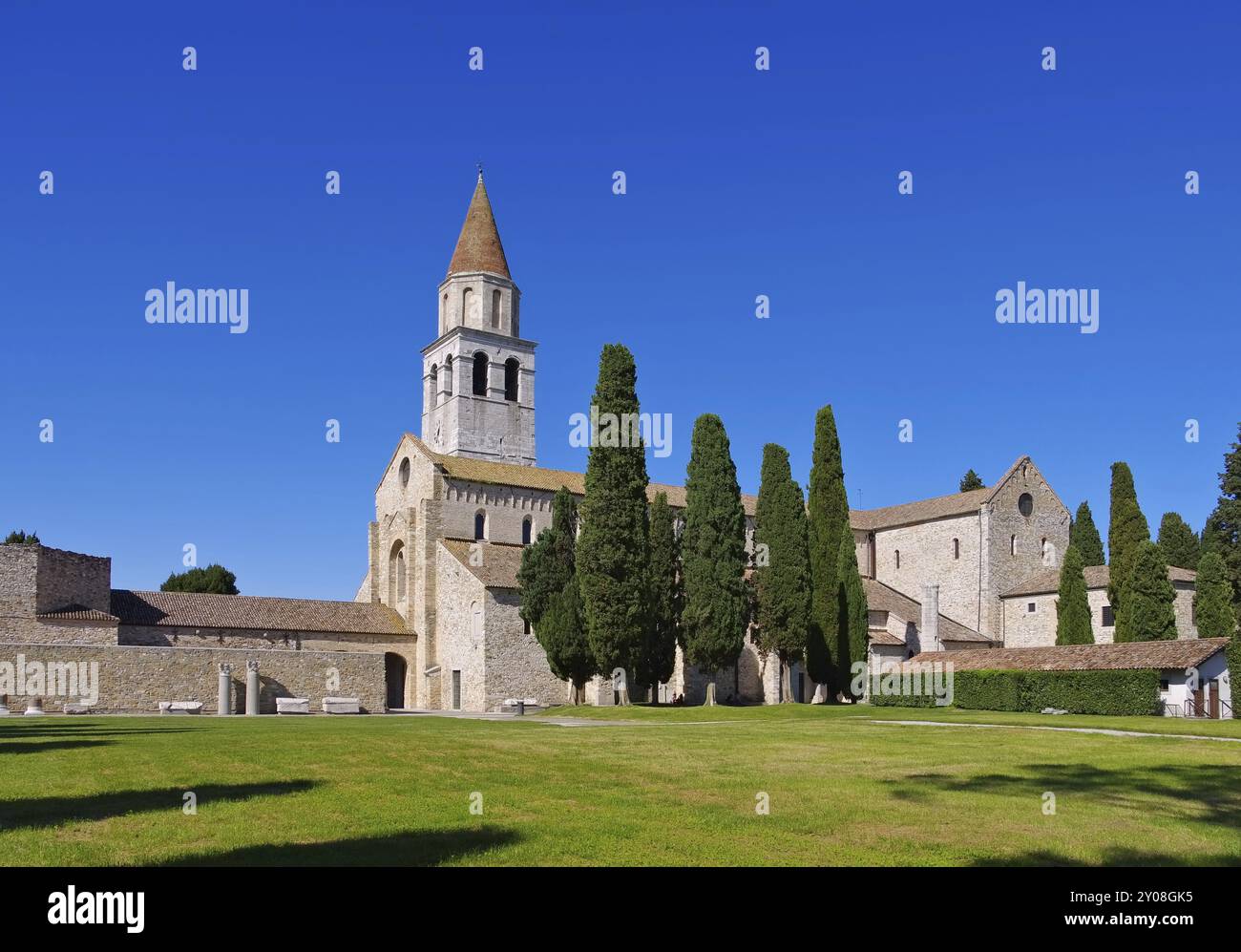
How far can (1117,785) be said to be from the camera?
44.5ft

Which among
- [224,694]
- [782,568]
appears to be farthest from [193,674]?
[782,568]

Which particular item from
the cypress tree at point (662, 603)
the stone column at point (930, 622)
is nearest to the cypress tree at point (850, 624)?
the stone column at point (930, 622)

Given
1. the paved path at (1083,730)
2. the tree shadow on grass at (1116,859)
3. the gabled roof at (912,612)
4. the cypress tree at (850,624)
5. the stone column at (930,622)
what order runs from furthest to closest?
1. the gabled roof at (912,612)
2. the stone column at (930,622)
3. the cypress tree at (850,624)
4. the paved path at (1083,730)
5. the tree shadow on grass at (1116,859)

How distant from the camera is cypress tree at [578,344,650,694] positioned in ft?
129

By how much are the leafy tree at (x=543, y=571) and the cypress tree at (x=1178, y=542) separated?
50.0 metres

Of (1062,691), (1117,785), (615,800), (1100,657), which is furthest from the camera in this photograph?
(1100,657)

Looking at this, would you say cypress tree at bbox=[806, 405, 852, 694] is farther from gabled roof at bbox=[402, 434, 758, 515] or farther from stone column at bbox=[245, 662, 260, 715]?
stone column at bbox=[245, 662, 260, 715]

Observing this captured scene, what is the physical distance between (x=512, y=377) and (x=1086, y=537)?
3841 cm

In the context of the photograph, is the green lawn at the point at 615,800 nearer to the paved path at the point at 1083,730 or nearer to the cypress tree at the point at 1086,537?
the paved path at the point at 1083,730

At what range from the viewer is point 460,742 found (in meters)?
20.2

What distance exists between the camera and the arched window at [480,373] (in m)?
65.4

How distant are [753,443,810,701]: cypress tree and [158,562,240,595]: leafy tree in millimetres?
40697

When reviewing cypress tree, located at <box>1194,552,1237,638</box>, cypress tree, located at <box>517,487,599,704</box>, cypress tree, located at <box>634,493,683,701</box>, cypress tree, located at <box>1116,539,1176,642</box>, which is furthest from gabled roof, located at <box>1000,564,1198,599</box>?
cypress tree, located at <box>517,487,599,704</box>

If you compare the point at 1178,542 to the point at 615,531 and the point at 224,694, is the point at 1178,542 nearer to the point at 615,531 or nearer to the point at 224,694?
the point at 615,531
